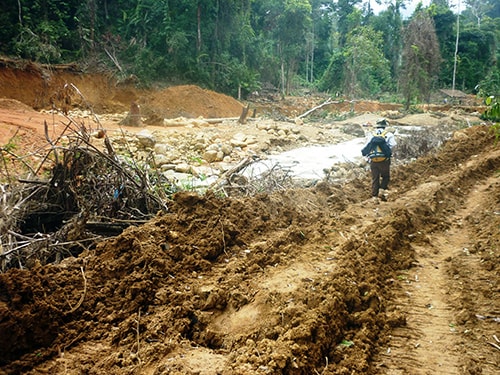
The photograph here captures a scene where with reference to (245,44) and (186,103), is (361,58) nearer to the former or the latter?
(245,44)

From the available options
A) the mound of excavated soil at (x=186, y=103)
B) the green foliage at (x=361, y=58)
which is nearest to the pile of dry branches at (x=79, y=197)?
the mound of excavated soil at (x=186, y=103)

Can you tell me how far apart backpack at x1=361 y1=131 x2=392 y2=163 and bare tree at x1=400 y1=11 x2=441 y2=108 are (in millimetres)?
22335

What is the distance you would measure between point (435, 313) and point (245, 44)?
28141 mm

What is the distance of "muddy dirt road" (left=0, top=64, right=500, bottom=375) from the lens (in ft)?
9.00

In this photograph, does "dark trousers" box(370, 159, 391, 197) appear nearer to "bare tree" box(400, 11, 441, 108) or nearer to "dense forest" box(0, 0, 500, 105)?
"dense forest" box(0, 0, 500, 105)

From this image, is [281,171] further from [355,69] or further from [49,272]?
[355,69]

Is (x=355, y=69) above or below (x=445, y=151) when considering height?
above

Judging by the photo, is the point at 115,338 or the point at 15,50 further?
the point at 15,50

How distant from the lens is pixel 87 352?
2828 mm

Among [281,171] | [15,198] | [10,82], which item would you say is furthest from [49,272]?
[10,82]

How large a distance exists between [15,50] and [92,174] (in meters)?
17.0

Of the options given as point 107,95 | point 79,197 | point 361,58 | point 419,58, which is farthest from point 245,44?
point 79,197

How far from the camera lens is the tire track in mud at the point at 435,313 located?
9.52 feet

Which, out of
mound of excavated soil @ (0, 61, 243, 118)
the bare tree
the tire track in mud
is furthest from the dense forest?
the tire track in mud
